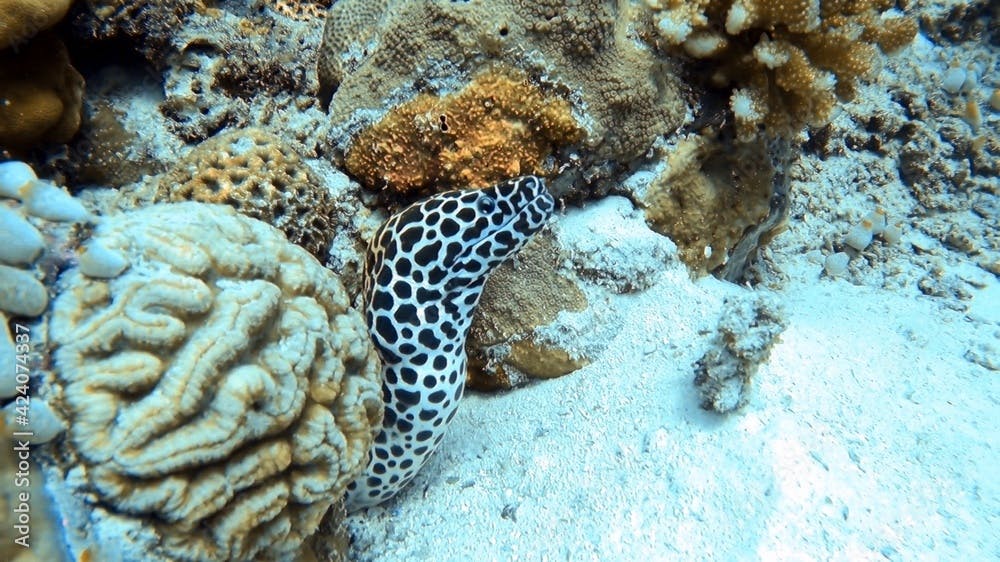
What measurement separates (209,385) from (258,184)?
1310 mm

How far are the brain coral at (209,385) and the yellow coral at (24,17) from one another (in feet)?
3.92

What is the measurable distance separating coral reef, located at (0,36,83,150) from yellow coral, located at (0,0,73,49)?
0.21m

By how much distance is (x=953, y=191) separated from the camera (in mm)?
5688

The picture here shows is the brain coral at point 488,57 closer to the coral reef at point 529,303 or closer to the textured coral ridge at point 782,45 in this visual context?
the textured coral ridge at point 782,45

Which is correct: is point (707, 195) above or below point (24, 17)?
below

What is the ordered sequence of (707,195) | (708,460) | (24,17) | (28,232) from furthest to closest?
(707,195), (708,460), (24,17), (28,232)

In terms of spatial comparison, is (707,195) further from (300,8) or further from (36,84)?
(36,84)

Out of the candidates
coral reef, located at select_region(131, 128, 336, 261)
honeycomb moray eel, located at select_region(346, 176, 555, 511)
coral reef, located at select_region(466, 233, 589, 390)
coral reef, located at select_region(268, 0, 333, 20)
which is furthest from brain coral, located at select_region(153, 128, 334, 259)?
coral reef, located at select_region(268, 0, 333, 20)

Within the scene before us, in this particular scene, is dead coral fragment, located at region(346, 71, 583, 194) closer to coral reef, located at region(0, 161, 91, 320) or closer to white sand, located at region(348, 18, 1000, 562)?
white sand, located at region(348, 18, 1000, 562)

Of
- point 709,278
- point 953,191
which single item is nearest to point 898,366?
point 709,278

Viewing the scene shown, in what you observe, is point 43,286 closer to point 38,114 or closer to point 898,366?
point 38,114

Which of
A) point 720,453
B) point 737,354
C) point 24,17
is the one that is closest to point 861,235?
point 737,354

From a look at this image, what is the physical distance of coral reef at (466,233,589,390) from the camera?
11.0ft

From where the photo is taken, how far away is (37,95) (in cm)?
260
